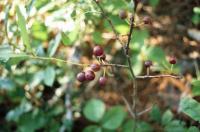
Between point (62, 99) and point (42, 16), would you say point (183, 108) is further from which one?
point (42, 16)

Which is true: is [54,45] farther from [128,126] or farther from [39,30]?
[128,126]

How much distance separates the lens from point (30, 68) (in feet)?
6.48

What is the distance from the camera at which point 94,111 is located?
1.81 m

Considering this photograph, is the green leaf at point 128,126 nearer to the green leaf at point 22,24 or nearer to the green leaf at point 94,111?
the green leaf at point 94,111

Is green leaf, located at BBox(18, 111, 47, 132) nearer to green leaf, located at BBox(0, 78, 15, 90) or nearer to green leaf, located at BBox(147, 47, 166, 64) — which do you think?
green leaf, located at BBox(0, 78, 15, 90)

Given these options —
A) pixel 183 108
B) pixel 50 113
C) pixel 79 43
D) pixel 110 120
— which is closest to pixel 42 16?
pixel 79 43

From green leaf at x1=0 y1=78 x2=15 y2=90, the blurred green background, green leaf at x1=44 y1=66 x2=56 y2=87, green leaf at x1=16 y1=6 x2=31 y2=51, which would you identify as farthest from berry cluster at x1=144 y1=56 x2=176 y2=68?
green leaf at x1=0 y1=78 x2=15 y2=90

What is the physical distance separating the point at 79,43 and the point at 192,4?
624 mm

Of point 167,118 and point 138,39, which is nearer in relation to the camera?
point 167,118

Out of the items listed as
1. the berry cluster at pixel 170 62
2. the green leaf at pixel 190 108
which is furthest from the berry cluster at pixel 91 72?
the green leaf at pixel 190 108

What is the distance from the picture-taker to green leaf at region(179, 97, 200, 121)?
112 centimetres

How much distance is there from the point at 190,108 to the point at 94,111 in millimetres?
740

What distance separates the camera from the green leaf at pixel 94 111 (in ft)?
5.82

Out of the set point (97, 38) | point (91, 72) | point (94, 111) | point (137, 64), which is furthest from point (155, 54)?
point (91, 72)
